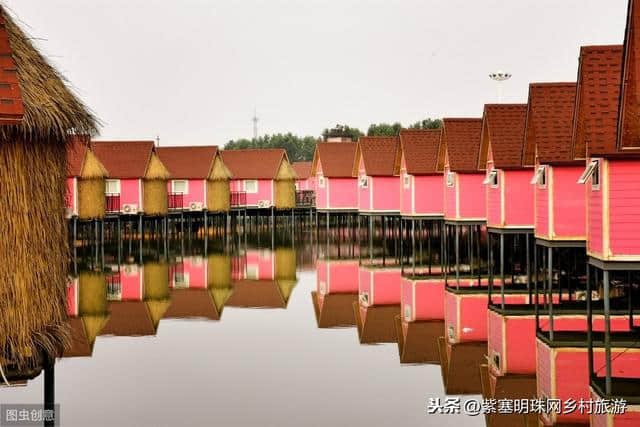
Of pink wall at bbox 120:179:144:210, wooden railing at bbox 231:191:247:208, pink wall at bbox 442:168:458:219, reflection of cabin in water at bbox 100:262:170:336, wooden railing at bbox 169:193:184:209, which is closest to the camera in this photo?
reflection of cabin in water at bbox 100:262:170:336

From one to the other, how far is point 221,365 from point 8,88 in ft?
33.1

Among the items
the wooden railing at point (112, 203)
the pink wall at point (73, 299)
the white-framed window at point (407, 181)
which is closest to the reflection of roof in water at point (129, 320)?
the pink wall at point (73, 299)

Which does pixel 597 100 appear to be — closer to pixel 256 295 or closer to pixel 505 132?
pixel 505 132

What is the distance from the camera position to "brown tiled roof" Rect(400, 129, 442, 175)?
3675cm

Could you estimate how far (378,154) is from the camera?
1816 inches

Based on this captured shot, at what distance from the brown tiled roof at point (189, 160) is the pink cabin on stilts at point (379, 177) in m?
13.6

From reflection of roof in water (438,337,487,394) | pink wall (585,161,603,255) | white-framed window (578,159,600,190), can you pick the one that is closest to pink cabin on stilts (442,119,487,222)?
reflection of roof in water (438,337,487,394)

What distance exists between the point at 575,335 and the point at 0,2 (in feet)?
43.3

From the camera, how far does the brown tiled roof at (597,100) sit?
16531 mm

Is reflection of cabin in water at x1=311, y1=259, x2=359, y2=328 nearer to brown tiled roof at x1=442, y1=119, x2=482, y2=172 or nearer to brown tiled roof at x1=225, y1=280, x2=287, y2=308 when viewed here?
brown tiled roof at x1=225, y1=280, x2=287, y2=308

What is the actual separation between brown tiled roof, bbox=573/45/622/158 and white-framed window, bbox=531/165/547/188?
2619 mm

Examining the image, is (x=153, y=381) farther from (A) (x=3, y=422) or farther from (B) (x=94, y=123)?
(B) (x=94, y=123)

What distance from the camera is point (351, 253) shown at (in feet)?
155

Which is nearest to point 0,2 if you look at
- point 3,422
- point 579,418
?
point 3,422
